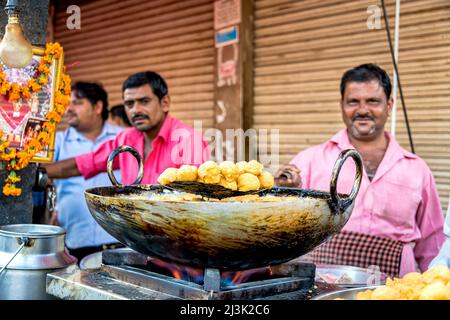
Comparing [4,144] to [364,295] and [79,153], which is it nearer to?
[364,295]

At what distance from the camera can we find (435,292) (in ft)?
4.27

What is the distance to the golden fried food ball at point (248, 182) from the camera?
1.80m

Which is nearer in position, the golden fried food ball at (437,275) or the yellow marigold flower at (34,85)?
the golden fried food ball at (437,275)

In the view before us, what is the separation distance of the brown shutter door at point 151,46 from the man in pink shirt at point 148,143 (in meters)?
2.18

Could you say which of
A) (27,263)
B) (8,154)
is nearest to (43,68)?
(8,154)

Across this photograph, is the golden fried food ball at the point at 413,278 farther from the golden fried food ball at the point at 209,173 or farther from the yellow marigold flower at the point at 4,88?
the yellow marigold flower at the point at 4,88

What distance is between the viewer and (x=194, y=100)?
254 inches

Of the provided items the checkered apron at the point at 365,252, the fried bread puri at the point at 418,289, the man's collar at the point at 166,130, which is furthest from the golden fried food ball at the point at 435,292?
the man's collar at the point at 166,130

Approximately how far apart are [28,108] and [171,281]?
137 centimetres

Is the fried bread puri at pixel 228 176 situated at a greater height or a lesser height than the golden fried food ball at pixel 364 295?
greater

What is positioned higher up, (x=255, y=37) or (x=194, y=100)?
(x=255, y=37)
